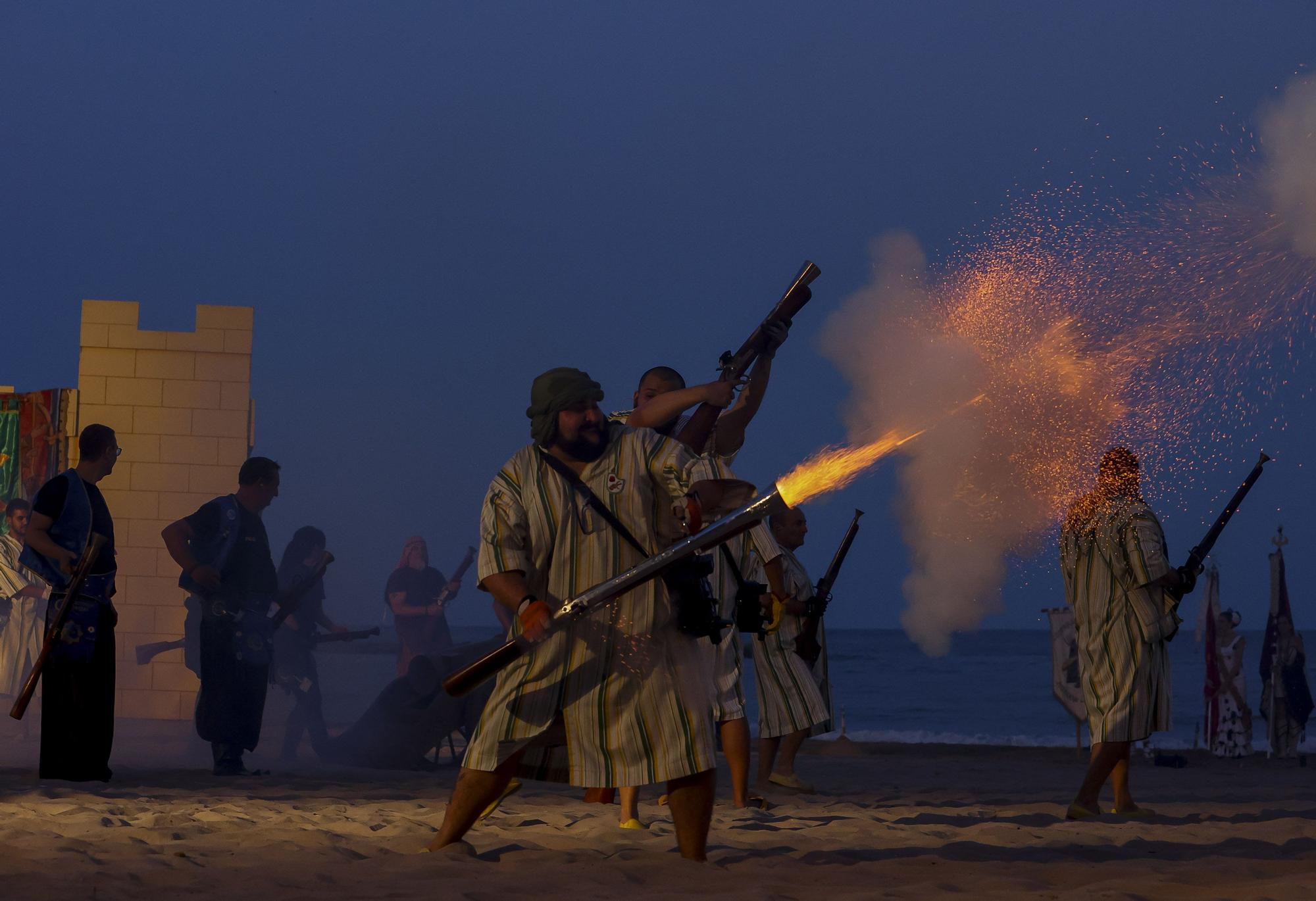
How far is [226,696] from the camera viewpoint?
29.3ft

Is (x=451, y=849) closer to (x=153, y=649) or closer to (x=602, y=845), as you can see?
(x=602, y=845)

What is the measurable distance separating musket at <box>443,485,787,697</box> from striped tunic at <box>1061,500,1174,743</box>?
10.4ft

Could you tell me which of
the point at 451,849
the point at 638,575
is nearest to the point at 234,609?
the point at 451,849

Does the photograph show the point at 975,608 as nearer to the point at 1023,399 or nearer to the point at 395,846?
the point at 1023,399

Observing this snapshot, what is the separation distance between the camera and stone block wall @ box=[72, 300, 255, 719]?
13852 mm

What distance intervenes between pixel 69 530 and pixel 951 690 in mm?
36851

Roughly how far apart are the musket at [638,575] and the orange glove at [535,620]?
0.03 meters

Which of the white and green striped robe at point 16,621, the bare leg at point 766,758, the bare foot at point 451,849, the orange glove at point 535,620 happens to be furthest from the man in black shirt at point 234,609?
the white and green striped robe at point 16,621

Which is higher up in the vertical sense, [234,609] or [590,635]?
[234,609]

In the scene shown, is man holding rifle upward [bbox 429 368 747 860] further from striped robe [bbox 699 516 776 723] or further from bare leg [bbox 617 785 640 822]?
striped robe [bbox 699 516 776 723]

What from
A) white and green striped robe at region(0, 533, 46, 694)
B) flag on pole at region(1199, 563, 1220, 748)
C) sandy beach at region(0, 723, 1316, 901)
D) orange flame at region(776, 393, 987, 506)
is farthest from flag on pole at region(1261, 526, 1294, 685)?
white and green striped robe at region(0, 533, 46, 694)

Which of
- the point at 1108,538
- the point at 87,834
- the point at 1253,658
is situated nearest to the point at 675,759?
the point at 87,834

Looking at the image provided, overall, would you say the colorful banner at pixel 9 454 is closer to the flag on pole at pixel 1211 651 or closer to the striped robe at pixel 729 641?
the striped robe at pixel 729 641

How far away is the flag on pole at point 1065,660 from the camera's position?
48.6 feet
